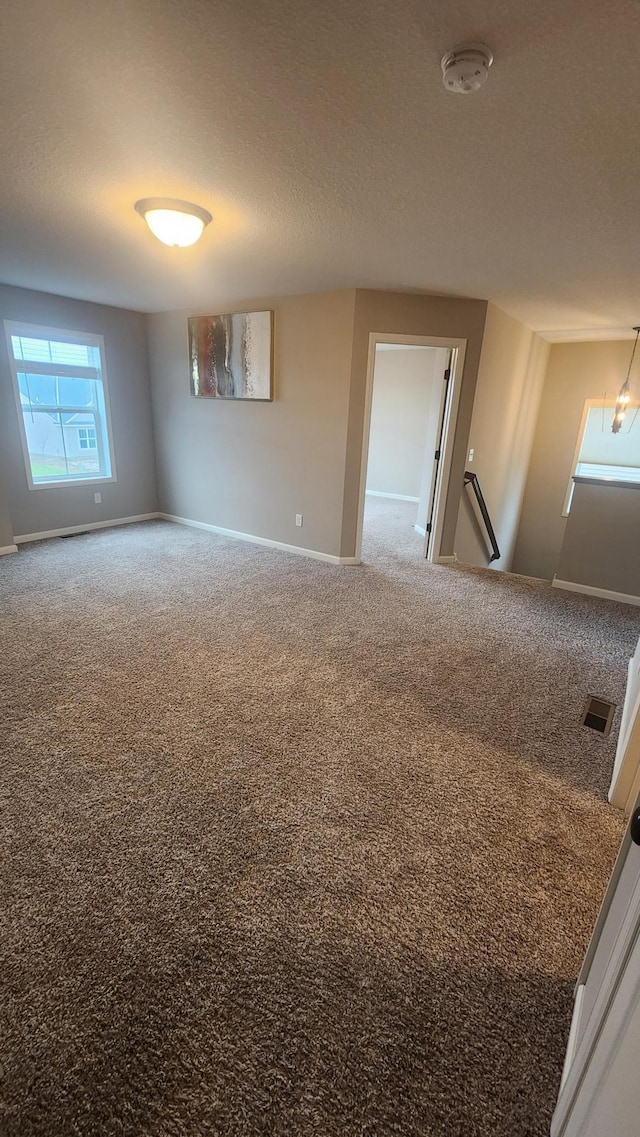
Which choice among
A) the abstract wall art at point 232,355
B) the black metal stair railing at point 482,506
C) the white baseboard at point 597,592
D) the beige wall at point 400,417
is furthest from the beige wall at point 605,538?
the beige wall at point 400,417

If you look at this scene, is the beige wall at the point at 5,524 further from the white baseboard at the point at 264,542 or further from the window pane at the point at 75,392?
the white baseboard at the point at 264,542

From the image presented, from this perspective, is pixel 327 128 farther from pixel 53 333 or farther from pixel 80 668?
pixel 53 333

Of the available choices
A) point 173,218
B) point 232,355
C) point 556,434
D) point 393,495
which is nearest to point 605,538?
point 556,434

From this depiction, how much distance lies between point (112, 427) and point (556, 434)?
19.6 ft

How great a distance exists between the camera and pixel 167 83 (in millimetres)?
1517

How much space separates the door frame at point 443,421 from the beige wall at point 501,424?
26cm

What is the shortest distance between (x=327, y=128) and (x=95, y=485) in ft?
15.4

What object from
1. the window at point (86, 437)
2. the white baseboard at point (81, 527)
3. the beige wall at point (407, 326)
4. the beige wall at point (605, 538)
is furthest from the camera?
the window at point (86, 437)

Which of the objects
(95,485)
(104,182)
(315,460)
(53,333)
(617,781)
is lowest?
(617,781)

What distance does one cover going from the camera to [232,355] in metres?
4.79

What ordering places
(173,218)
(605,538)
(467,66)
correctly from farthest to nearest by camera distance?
(605,538) → (173,218) → (467,66)

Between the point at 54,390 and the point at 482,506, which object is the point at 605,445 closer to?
the point at 482,506

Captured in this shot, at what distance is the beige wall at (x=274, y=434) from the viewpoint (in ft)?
14.0

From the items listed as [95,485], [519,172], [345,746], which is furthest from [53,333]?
[345,746]
